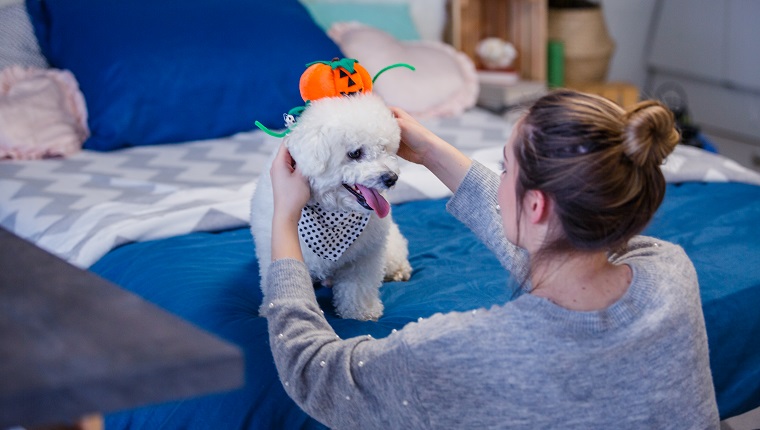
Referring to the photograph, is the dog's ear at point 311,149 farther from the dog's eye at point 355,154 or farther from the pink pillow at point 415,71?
the pink pillow at point 415,71

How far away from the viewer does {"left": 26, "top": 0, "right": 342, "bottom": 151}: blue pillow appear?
2506 millimetres

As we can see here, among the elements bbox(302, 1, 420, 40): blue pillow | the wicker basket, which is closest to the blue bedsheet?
bbox(302, 1, 420, 40): blue pillow

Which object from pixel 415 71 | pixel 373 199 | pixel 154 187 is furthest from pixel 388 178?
pixel 415 71

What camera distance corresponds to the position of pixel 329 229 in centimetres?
135

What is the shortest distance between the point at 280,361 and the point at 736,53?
3467mm

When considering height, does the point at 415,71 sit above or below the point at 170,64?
below

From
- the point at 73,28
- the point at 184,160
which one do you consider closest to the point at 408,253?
the point at 184,160

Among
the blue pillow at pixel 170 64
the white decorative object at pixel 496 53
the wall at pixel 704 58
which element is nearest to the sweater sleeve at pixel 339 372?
the blue pillow at pixel 170 64

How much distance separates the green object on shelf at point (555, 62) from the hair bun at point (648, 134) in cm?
259

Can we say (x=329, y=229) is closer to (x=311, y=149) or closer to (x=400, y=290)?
(x=311, y=149)

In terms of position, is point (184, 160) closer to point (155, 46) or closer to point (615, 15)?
point (155, 46)

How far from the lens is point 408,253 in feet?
5.71

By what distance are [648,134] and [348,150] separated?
509mm

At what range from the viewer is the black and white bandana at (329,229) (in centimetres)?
134
